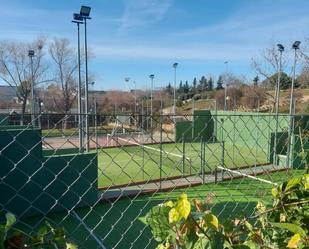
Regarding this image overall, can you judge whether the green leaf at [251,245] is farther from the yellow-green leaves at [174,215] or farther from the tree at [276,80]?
the tree at [276,80]

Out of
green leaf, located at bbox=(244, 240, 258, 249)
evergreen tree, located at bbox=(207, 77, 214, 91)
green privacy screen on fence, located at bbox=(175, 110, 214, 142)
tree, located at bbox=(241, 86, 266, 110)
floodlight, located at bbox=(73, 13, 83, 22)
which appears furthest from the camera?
evergreen tree, located at bbox=(207, 77, 214, 91)

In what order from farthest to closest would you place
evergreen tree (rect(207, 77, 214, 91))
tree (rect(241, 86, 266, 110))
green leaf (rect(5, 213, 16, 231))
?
evergreen tree (rect(207, 77, 214, 91)) → tree (rect(241, 86, 266, 110)) → green leaf (rect(5, 213, 16, 231))

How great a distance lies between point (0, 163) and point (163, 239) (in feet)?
22.5

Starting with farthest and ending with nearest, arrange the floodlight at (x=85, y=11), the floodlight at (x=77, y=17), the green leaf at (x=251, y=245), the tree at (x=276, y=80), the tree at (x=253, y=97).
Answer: the tree at (x=253, y=97) < the tree at (x=276, y=80) < the floodlight at (x=77, y=17) < the floodlight at (x=85, y=11) < the green leaf at (x=251, y=245)

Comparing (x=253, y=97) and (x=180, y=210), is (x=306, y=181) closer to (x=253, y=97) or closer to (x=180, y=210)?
(x=180, y=210)

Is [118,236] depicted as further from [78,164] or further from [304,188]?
[304,188]

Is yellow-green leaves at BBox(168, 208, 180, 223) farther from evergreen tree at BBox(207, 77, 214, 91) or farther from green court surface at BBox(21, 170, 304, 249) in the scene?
evergreen tree at BBox(207, 77, 214, 91)

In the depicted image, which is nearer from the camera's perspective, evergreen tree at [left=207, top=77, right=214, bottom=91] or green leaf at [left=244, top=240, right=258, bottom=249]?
green leaf at [left=244, top=240, right=258, bottom=249]

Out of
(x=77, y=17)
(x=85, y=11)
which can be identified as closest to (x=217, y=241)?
(x=85, y=11)

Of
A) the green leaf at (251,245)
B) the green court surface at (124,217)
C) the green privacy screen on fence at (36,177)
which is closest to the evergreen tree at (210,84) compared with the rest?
the green court surface at (124,217)

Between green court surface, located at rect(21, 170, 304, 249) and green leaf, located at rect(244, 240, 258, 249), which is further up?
green leaf, located at rect(244, 240, 258, 249)

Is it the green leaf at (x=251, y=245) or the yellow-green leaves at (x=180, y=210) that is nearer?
the yellow-green leaves at (x=180, y=210)

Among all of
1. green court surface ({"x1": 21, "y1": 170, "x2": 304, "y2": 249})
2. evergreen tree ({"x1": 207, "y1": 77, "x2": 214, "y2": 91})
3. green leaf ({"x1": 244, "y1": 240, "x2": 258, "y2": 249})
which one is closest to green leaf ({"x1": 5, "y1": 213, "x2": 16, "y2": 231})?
green leaf ({"x1": 244, "y1": 240, "x2": 258, "y2": 249})

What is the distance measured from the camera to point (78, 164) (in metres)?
8.15
